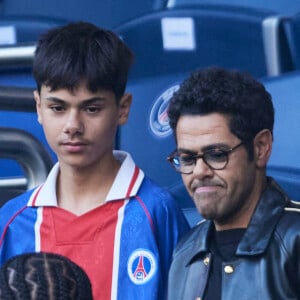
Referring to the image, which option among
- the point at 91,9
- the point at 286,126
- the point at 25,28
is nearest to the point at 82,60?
the point at 286,126

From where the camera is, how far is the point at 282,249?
6.22ft

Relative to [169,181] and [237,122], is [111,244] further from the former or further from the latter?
[169,181]

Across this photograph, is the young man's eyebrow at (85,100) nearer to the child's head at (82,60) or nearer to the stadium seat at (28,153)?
the child's head at (82,60)

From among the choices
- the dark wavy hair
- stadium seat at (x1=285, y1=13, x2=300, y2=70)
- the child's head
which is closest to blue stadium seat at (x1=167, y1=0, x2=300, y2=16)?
stadium seat at (x1=285, y1=13, x2=300, y2=70)

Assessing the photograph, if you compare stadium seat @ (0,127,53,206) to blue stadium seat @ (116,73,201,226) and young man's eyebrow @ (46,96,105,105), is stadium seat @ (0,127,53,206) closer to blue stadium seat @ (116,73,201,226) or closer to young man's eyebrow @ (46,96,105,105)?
young man's eyebrow @ (46,96,105,105)

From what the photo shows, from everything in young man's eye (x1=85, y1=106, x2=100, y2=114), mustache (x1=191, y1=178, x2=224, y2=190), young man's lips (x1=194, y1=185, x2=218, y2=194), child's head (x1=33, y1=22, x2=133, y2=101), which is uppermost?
child's head (x1=33, y1=22, x2=133, y2=101)

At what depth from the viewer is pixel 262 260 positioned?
6.24 ft

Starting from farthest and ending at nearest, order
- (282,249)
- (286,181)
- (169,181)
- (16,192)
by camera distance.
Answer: (169,181)
(16,192)
(286,181)
(282,249)

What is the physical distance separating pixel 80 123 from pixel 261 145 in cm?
41

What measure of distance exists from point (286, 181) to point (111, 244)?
53cm

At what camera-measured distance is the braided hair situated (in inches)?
56.3

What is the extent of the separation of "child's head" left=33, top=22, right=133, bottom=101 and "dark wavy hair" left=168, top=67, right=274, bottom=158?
0.84ft

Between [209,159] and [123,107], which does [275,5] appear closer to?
[123,107]

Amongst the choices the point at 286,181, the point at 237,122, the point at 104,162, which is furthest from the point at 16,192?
the point at 237,122
